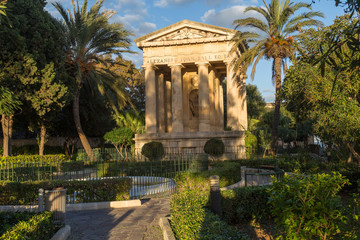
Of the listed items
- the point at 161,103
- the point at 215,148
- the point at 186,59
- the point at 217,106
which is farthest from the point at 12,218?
the point at 217,106

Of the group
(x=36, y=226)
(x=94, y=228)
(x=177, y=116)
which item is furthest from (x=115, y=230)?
(x=177, y=116)

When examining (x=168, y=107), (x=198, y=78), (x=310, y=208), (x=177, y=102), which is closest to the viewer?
(x=310, y=208)

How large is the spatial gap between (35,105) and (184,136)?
38.3 feet

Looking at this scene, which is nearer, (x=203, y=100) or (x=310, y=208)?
(x=310, y=208)

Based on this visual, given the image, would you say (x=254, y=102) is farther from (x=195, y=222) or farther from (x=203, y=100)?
(x=195, y=222)

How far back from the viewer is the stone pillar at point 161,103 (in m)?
30.5

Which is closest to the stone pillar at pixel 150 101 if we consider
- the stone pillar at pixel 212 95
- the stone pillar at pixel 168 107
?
the stone pillar at pixel 168 107

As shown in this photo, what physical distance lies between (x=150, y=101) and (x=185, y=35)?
657 centimetres

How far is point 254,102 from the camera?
4762cm

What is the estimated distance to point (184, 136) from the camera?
26938 millimetres

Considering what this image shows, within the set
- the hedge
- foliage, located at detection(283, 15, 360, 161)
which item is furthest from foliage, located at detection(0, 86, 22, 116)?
foliage, located at detection(283, 15, 360, 161)

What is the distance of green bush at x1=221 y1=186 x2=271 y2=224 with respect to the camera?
8.34m

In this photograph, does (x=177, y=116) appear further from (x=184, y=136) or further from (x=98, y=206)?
(x=98, y=206)

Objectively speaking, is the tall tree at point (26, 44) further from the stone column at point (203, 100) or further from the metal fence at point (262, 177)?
the metal fence at point (262, 177)
